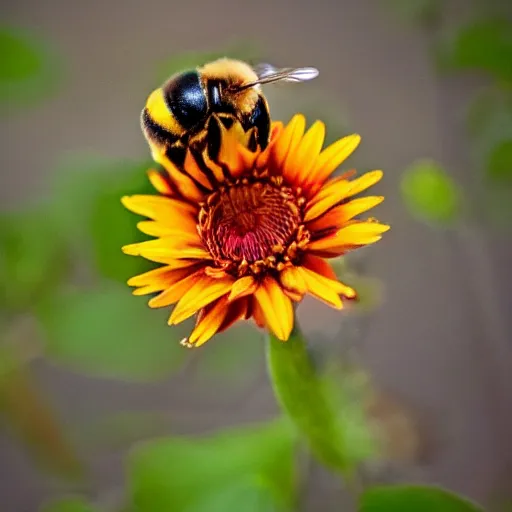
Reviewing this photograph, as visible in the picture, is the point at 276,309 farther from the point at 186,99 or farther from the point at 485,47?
the point at 485,47

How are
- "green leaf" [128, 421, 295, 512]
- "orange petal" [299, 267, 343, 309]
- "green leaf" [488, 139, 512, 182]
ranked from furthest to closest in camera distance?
"green leaf" [488, 139, 512, 182]
"green leaf" [128, 421, 295, 512]
"orange petal" [299, 267, 343, 309]

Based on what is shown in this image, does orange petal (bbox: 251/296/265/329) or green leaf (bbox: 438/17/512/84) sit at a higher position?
green leaf (bbox: 438/17/512/84)

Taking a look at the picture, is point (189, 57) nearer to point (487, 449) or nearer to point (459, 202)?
point (459, 202)

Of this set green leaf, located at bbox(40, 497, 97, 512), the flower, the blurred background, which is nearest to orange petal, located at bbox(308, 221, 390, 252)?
the flower

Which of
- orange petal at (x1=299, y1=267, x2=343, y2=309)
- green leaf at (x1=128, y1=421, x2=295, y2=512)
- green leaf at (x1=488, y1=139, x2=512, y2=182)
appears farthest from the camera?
A: green leaf at (x1=488, y1=139, x2=512, y2=182)

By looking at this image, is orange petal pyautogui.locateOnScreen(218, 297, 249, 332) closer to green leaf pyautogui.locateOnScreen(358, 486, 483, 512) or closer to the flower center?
the flower center

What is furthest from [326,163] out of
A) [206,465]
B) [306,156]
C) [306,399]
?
[206,465]
